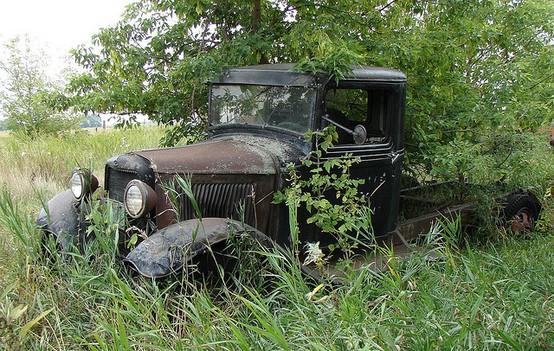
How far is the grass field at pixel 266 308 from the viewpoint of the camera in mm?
2521

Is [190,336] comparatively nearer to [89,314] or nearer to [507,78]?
[89,314]

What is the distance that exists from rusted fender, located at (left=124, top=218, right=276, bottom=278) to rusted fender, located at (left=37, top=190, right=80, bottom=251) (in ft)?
2.81

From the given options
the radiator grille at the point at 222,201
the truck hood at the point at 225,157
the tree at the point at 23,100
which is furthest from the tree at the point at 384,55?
the tree at the point at 23,100

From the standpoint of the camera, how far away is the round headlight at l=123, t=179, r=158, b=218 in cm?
344

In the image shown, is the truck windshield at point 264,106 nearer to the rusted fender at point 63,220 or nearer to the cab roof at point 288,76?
the cab roof at point 288,76

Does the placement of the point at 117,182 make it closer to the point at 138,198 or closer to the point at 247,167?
the point at 138,198

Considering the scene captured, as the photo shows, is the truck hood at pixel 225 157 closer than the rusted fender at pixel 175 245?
No

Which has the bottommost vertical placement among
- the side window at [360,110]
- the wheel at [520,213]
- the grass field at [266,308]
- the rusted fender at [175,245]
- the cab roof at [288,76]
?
the wheel at [520,213]

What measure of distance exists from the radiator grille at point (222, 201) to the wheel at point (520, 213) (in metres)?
3.08

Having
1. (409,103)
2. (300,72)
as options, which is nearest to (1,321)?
(300,72)

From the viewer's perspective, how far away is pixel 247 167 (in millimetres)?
3824

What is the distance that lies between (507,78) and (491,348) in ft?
12.6

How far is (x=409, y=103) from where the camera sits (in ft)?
17.8

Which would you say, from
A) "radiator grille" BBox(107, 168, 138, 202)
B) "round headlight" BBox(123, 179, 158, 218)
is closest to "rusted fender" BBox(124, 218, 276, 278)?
"round headlight" BBox(123, 179, 158, 218)
